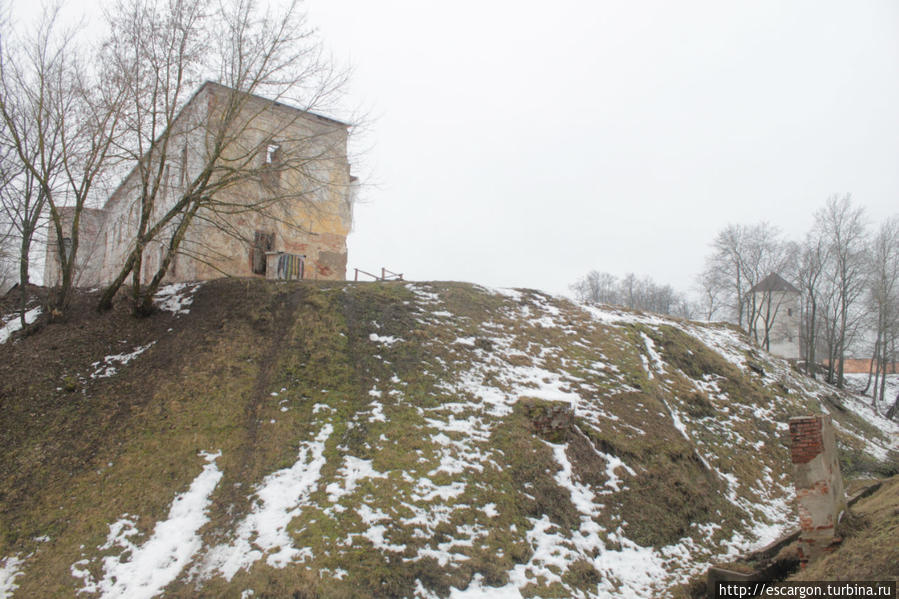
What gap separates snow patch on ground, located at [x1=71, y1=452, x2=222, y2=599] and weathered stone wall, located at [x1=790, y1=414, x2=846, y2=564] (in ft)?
29.2

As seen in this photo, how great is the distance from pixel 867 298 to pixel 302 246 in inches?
1473

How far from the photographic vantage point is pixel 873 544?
5742 mm

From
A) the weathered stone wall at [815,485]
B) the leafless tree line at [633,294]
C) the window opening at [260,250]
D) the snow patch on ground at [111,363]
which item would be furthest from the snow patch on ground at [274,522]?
the leafless tree line at [633,294]

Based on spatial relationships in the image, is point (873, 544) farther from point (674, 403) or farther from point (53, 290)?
point (53, 290)

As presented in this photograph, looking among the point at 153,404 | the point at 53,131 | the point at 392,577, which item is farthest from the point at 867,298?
the point at 53,131

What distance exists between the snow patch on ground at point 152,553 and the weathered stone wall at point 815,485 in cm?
891

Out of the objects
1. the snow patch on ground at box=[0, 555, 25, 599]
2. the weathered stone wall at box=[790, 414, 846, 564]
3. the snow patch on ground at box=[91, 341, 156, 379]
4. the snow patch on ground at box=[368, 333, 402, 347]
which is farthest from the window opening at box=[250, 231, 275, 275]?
the weathered stone wall at box=[790, 414, 846, 564]

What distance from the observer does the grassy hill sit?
6.95m

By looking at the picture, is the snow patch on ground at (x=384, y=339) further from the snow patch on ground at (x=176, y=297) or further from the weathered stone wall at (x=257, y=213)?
the snow patch on ground at (x=176, y=297)

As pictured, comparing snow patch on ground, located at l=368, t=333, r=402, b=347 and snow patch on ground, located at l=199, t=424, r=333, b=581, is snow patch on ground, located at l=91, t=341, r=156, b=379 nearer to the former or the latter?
snow patch on ground, located at l=199, t=424, r=333, b=581

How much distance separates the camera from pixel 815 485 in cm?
674

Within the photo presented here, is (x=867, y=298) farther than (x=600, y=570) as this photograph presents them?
Yes

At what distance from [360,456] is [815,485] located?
7.37 metres

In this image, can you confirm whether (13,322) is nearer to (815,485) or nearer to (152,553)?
(152,553)
